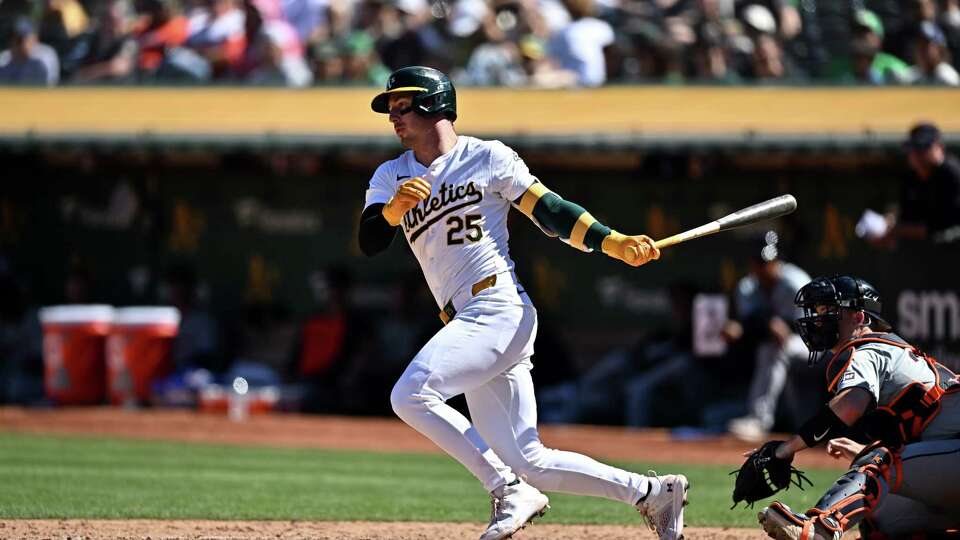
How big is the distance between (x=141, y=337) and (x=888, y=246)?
622 cm

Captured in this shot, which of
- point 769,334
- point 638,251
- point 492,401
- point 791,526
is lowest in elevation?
point 769,334

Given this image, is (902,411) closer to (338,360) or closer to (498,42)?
(338,360)

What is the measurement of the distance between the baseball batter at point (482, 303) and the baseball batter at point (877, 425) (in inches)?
22.7

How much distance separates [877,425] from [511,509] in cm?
128

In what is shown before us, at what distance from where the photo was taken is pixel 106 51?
13.6 meters

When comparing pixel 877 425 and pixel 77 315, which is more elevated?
pixel 877 425

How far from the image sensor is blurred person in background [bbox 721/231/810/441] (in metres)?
10.3

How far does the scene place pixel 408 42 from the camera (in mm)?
12719

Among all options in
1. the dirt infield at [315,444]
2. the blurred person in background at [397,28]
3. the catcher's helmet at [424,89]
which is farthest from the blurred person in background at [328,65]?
the catcher's helmet at [424,89]

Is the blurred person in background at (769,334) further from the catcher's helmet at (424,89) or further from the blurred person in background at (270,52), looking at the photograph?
the catcher's helmet at (424,89)

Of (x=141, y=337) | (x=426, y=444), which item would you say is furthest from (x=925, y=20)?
(x=141, y=337)

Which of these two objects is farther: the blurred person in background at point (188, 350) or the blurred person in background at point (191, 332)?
the blurred person in background at point (191, 332)

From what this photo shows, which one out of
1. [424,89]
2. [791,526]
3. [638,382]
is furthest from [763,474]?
[638,382]

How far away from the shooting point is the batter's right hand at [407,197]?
16.3 feet
